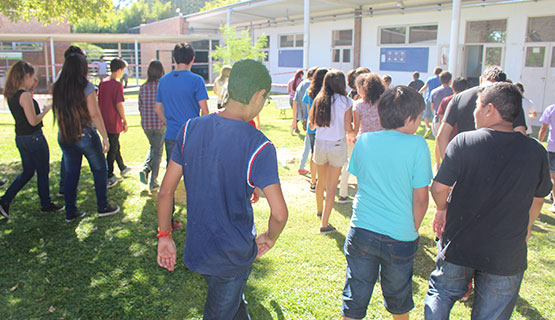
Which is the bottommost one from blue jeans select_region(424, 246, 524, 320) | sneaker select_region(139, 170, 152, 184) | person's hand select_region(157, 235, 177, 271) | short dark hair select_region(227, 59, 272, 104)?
sneaker select_region(139, 170, 152, 184)

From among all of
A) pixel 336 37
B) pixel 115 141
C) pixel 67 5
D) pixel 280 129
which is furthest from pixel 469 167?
pixel 336 37

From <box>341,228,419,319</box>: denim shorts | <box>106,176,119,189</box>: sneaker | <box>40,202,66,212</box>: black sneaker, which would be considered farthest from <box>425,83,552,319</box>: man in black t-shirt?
<box>106,176,119,189</box>: sneaker

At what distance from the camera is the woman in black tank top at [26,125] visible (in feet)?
15.4

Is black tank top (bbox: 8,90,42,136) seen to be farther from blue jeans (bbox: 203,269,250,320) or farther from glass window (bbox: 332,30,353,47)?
glass window (bbox: 332,30,353,47)

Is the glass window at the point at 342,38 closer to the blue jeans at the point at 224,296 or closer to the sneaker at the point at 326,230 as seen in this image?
the sneaker at the point at 326,230

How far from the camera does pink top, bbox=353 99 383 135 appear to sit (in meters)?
4.88

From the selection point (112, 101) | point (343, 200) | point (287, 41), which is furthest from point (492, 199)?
point (287, 41)

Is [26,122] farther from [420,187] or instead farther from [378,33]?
[378,33]

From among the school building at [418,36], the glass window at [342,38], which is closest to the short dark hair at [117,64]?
the school building at [418,36]

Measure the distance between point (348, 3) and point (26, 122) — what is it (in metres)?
17.3

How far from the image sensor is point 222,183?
200cm

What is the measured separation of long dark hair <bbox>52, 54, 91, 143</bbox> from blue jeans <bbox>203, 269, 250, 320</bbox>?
316 cm

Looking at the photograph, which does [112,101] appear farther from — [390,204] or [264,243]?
[390,204]

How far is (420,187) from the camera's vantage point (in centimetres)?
241
